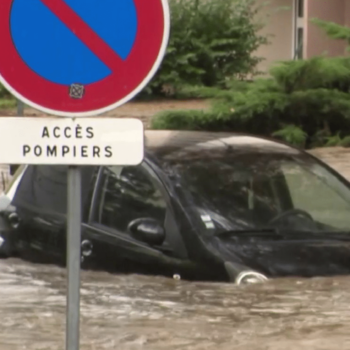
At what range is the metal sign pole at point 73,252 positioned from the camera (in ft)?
14.2

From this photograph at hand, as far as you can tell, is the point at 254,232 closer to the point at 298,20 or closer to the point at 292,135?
the point at 292,135

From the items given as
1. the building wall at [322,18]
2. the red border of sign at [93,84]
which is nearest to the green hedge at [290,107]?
the red border of sign at [93,84]

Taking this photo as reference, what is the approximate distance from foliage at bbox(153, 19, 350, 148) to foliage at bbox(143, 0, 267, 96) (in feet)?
38.1

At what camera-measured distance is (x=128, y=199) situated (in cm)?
788

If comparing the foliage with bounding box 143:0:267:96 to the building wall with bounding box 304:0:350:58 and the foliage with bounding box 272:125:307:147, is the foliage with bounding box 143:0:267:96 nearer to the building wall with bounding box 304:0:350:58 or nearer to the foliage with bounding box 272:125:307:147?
the building wall with bounding box 304:0:350:58

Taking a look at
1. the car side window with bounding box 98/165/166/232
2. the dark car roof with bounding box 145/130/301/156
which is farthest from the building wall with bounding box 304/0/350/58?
the car side window with bounding box 98/165/166/232

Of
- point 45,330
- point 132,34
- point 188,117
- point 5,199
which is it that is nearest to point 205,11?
point 188,117

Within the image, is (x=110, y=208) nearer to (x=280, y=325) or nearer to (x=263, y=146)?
(x=263, y=146)

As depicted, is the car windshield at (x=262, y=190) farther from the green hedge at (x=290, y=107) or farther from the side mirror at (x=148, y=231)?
the green hedge at (x=290, y=107)

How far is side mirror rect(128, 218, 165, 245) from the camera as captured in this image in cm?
741

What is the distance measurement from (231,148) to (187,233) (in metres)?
1.05

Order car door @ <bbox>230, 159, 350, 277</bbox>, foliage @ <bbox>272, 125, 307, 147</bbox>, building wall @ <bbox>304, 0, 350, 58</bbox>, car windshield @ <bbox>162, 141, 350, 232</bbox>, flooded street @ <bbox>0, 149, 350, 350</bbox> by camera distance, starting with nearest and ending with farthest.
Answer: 1. flooded street @ <bbox>0, 149, 350, 350</bbox>
2. car door @ <bbox>230, 159, 350, 277</bbox>
3. car windshield @ <bbox>162, 141, 350, 232</bbox>
4. foliage @ <bbox>272, 125, 307, 147</bbox>
5. building wall @ <bbox>304, 0, 350, 58</bbox>

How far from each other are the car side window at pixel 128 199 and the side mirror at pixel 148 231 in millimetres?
103

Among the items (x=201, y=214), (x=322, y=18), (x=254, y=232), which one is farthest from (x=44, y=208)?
(x=322, y=18)
